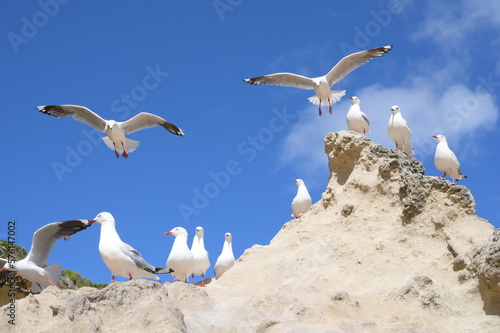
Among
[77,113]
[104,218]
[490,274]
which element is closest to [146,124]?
[77,113]

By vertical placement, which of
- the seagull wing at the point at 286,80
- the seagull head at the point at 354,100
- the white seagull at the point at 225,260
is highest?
the seagull wing at the point at 286,80

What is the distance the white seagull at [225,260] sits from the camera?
1809 centimetres

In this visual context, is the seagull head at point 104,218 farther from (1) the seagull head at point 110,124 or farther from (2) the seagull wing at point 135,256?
(1) the seagull head at point 110,124

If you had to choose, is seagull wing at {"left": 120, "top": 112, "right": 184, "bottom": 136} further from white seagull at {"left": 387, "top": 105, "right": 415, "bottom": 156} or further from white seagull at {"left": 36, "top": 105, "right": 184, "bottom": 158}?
white seagull at {"left": 387, "top": 105, "right": 415, "bottom": 156}

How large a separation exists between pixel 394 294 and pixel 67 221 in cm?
635

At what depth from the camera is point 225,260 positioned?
18250 millimetres

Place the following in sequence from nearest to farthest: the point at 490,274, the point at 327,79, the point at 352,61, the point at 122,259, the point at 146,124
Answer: the point at 490,274, the point at 122,259, the point at 146,124, the point at 352,61, the point at 327,79

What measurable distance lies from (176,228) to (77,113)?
671 centimetres

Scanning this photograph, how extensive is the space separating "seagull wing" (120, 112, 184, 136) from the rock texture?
6.07 m

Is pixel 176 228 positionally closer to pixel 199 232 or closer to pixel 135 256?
pixel 199 232

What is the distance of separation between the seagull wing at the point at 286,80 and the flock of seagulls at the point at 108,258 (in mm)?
6887

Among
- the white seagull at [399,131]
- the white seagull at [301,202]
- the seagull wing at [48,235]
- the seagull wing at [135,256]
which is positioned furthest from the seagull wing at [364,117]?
the seagull wing at [135,256]

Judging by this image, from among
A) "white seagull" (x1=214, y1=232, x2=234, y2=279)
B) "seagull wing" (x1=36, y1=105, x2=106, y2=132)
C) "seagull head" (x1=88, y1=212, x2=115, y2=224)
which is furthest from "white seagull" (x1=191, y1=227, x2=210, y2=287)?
"seagull wing" (x1=36, y1=105, x2=106, y2=132)

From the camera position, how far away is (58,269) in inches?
520
